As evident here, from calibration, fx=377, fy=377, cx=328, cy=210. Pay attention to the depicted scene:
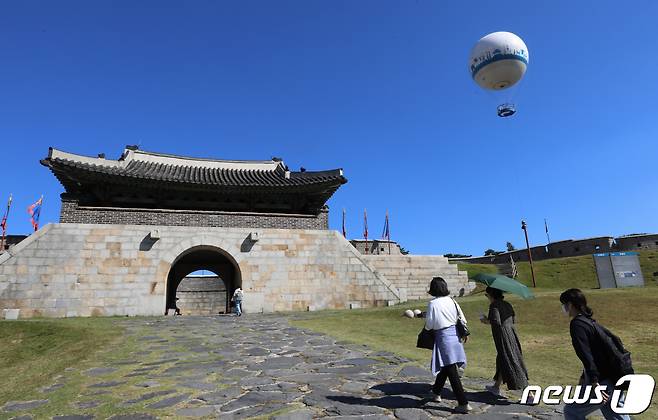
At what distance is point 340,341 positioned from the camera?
890 cm

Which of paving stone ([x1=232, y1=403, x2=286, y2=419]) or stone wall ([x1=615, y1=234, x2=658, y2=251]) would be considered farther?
stone wall ([x1=615, y1=234, x2=658, y2=251])

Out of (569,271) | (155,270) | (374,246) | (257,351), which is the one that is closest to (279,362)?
(257,351)

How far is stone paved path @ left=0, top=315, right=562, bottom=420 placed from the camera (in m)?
4.25

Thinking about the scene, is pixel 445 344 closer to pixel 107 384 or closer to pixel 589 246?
pixel 107 384

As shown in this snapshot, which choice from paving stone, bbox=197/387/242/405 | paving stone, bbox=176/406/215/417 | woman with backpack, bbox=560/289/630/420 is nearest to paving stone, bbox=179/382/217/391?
paving stone, bbox=197/387/242/405

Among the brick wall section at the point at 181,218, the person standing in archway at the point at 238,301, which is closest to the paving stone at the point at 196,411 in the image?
the person standing in archway at the point at 238,301

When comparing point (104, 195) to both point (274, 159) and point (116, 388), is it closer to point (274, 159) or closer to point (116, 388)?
point (274, 159)

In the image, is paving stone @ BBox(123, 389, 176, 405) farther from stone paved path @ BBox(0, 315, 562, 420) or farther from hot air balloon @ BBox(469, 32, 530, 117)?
hot air balloon @ BBox(469, 32, 530, 117)

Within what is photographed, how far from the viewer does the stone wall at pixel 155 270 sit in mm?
15023

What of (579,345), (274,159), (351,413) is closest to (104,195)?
(274,159)

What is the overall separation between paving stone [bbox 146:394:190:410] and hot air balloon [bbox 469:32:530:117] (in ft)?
51.4

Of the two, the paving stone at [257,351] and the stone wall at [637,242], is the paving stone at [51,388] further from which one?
the stone wall at [637,242]

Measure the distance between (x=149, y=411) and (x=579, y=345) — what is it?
14.8 ft

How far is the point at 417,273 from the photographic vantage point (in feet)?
67.1
